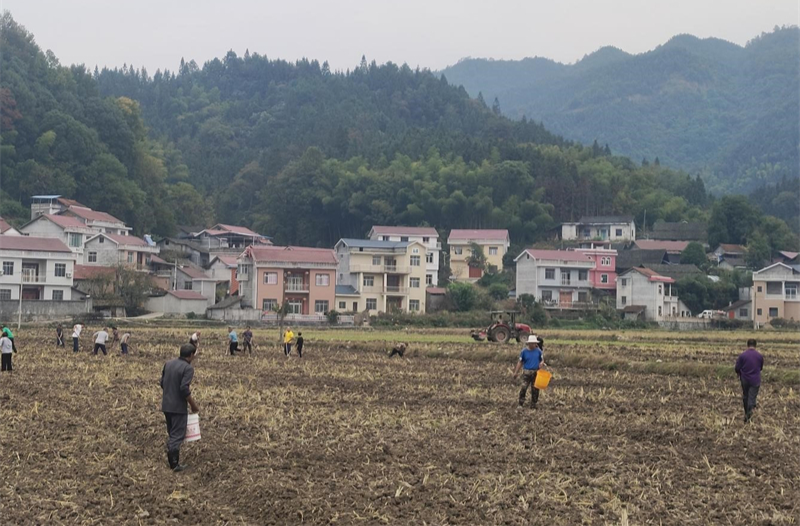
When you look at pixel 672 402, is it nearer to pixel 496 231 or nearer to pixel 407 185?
pixel 496 231

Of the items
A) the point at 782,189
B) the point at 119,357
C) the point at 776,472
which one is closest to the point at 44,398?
the point at 119,357

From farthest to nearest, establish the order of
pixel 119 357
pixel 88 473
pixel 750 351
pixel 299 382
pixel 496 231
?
pixel 496 231, pixel 119 357, pixel 299 382, pixel 750 351, pixel 88 473

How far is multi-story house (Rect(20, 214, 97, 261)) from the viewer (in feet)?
208

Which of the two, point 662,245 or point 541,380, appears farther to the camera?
point 662,245

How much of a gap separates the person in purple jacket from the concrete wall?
40991mm

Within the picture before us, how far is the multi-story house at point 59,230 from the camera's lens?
63375 millimetres

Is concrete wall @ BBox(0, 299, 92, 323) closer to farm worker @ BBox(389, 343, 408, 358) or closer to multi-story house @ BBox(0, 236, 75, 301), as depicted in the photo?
multi-story house @ BBox(0, 236, 75, 301)

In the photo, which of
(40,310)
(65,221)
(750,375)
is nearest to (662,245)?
(65,221)

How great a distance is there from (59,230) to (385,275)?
2178 centimetres

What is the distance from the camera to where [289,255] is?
59562 mm

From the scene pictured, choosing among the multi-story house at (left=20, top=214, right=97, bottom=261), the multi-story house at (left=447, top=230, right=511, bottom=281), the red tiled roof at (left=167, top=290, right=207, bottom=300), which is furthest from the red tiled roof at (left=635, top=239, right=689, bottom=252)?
Result: the multi-story house at (left=20, top=214, right=97, bottom=261)

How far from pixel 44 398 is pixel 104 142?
73690mm

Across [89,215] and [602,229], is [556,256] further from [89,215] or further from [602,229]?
[89,215]

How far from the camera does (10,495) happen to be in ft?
32.1
